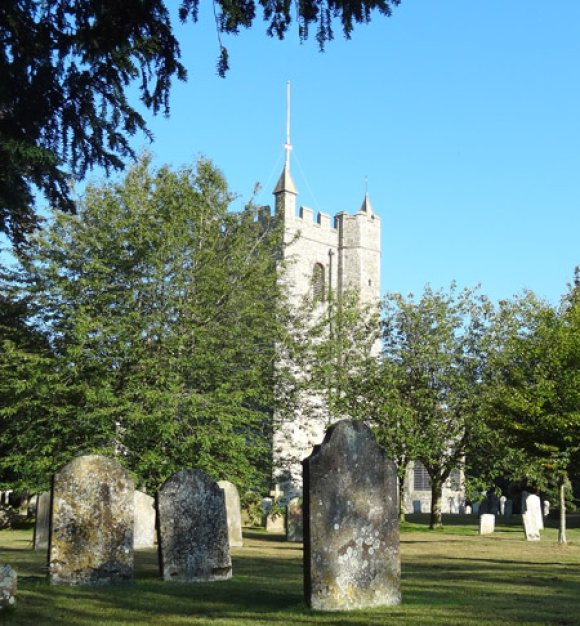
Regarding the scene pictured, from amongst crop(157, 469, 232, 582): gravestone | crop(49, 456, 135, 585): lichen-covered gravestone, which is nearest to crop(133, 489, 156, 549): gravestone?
crop(157, 469, 232, 582): gravestone

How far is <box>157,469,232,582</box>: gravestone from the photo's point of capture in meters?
11.8

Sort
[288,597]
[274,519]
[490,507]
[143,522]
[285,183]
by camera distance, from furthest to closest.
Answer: [285,183] < [490,507] < [274,519] < [143,522] < [288,597]

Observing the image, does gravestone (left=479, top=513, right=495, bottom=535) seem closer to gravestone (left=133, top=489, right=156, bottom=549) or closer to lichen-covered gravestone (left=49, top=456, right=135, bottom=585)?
gravestone (left=133, top=489, right=156, bottom=549)

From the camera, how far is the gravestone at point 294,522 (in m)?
21.2

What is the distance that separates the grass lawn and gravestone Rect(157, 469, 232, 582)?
316mm

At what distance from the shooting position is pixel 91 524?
1116 centimetres

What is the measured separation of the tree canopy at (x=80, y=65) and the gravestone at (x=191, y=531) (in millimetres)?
5195

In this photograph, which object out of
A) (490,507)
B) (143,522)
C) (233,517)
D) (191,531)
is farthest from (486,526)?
(191,531)

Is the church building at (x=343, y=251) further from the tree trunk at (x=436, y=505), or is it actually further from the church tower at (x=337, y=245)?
the tree trunk at (x=436, y=505)

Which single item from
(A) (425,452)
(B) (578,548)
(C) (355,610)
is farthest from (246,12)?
(A) (425,452)

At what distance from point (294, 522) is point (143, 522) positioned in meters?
4.08

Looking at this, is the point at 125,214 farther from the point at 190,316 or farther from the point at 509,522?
the point at 509,522

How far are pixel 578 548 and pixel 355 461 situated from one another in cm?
1241

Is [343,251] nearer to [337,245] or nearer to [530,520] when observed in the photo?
[337,245]
